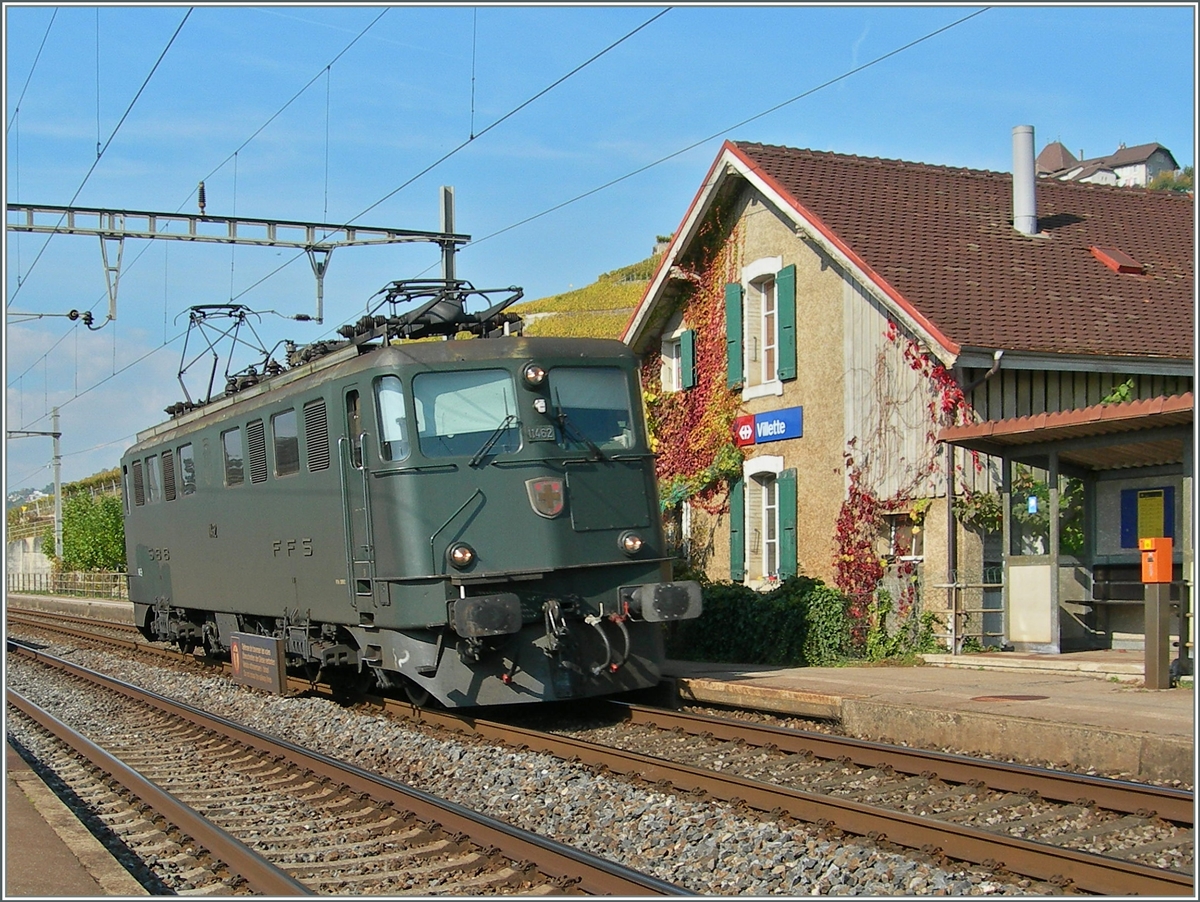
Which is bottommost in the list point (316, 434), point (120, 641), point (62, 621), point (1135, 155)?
point (62, 621)

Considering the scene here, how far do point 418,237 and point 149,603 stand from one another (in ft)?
24.0

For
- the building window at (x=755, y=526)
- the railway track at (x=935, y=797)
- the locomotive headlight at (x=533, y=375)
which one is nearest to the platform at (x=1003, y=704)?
the railway track at (x=935, y=797)

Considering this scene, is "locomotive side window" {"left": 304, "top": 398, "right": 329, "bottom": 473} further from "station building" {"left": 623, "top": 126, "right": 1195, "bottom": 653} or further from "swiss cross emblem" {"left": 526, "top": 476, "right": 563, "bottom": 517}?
"station building" {"left": 623, "top": 126, "right": 1195, "bottom": 653}

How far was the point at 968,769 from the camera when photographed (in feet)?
28.2

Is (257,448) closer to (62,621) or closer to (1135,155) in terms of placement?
(62,621)

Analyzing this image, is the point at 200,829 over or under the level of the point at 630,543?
under

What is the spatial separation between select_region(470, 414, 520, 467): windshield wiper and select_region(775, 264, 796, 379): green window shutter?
288 inches

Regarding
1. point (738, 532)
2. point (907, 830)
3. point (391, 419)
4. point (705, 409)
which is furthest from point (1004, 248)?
point (907, 830)

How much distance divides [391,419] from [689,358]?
9.55 metres

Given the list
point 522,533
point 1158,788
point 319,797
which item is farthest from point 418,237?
point 1158,788

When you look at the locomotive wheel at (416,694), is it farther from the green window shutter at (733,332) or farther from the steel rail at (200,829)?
the green window shutter at (733,332)

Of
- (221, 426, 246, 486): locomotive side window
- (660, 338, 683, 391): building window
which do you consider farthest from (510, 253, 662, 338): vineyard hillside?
(221, 426, 246, 486): locomotive side window

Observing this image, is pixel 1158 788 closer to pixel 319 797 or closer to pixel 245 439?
pixel 319 797

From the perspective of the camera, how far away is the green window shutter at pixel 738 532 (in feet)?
62.6
